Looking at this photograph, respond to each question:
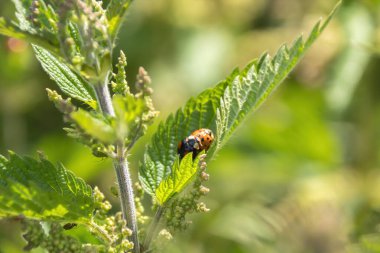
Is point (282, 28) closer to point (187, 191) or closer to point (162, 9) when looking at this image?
point (162, 9)

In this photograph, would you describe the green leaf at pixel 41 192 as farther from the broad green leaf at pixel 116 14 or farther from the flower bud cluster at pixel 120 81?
the broad green leaf at pixel 116 14

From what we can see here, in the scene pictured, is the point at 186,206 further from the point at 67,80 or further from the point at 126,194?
the point at 67,80

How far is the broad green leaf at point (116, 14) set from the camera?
163cm

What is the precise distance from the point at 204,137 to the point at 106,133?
404 millimetres

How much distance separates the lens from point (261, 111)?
16.3ft

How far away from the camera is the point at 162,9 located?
17.9 feet

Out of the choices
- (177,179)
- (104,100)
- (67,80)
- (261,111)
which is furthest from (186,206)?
(261,111)

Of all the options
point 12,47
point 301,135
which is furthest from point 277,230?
point 12,47

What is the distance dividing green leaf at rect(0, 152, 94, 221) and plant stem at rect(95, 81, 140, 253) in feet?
0.28

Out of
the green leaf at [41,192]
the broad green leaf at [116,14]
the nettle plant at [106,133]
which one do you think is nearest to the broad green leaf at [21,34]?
the nettle plant at [106,133]

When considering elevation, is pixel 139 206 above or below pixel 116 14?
below

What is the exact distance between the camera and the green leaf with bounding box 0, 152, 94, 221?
62.3 inches

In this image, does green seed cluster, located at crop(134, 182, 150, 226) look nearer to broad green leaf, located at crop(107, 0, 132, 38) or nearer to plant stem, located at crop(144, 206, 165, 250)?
plant stem, located at crop(144, 206, 165, 250)

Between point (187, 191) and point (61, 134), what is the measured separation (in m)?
3.33
